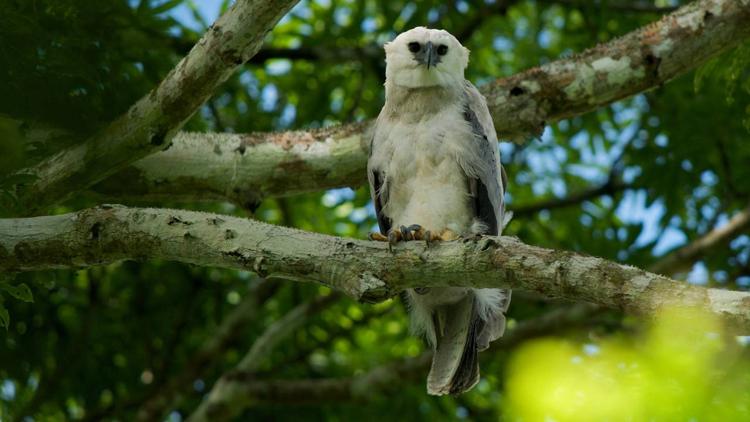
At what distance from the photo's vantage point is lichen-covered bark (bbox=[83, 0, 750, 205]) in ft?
20.5

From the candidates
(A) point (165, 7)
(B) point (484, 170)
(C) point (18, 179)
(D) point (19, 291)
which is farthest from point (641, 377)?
(A) point (165, 7)

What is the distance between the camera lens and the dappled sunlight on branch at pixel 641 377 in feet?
12.5

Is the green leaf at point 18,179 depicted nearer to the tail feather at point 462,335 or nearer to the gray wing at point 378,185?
the gray wing at point 378,185

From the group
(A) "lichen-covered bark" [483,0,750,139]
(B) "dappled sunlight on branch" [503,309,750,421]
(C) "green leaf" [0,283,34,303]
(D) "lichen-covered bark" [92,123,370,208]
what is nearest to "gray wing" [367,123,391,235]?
(D) "lichen-covered bark" [92,123,370,208]

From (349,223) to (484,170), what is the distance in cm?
350

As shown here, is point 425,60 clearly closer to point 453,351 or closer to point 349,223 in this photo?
point 453,351

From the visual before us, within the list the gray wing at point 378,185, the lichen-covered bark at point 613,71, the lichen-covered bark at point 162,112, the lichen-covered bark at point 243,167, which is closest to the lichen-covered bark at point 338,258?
the lichen-covered bark at point 162,112

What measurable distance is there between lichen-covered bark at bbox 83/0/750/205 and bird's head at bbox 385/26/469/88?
0.35m

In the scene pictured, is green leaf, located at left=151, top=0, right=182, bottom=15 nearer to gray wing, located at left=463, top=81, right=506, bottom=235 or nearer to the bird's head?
the bird's head

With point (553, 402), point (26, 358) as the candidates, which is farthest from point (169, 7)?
point (553, 402)

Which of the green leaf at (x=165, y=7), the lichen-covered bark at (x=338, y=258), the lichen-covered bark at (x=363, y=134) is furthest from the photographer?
the green leaf at (x=165, y=7)

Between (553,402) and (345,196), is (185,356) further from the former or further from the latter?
(553,402)

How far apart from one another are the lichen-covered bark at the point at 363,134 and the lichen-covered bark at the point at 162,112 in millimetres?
605

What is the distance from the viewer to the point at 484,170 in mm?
5801
